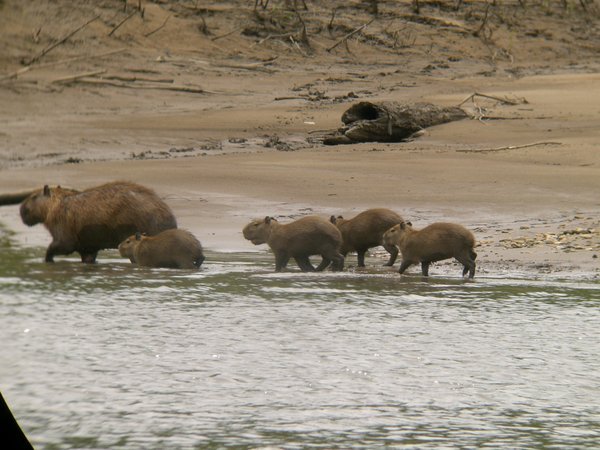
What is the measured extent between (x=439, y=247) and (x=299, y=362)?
8.99 feet

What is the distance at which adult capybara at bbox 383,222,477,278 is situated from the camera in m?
6.99

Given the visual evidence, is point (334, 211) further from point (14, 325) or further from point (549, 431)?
point (549, 431)

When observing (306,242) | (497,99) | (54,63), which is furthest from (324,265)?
(54,63)

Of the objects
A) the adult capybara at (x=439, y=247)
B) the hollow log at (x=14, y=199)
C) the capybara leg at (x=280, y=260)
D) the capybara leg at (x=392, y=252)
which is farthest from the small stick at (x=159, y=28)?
the adult capybara at (x=439, y=247)

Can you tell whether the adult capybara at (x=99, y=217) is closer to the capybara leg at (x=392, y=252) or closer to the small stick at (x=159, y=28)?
the capybara leg at (x=392, y=252)

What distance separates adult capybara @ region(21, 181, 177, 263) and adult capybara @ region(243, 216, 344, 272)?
0.76 metres

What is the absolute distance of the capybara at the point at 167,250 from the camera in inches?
280

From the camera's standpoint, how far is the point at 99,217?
766 cm

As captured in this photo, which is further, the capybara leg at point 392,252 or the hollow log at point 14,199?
the hollow log at point 14,199

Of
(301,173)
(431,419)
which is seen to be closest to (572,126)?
(301,173)

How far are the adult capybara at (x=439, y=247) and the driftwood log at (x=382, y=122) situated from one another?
6455 millimetres

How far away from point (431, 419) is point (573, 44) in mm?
19571

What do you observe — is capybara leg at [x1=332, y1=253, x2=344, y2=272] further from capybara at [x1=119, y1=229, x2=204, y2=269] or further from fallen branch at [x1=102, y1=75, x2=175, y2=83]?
fallen branch at [x1=102, y1=75, x2=175, y2=83]

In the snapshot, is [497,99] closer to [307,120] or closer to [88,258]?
[307,120]
